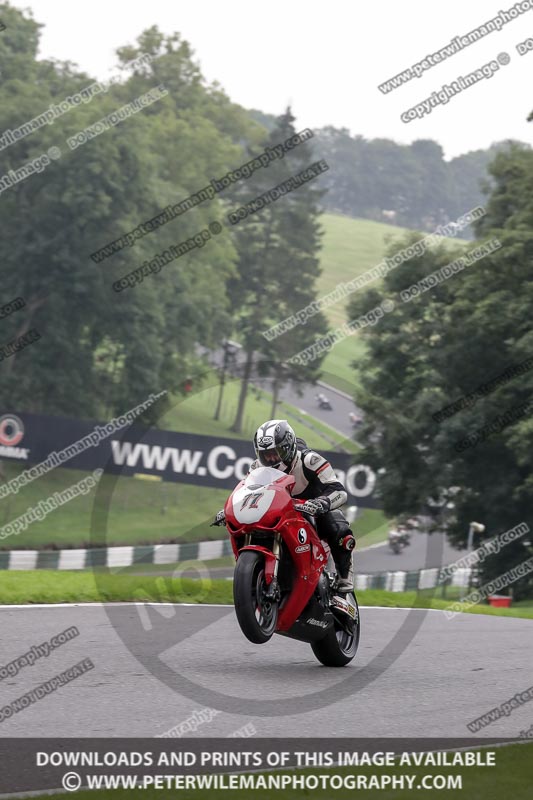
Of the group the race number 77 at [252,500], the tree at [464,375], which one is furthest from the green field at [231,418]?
the race number 77 at [252,500]

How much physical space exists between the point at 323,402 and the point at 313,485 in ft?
274

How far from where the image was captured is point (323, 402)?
92.6 m

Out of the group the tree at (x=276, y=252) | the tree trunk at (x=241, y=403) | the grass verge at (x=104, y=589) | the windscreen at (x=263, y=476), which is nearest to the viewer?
the windscreen at (x=263, y=476)

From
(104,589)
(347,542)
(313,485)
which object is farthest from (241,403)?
(313,485)

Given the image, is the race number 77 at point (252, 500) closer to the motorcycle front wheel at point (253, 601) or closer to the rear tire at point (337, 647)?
the motorcycle front wheel at point (253, 601)

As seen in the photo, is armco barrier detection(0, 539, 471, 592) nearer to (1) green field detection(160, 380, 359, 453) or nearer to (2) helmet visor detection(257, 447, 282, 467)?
(2) helmet visor detection(257, 447, 282, 467)

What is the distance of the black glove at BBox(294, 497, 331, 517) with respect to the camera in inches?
341

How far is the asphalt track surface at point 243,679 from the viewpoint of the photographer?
7.03 meters

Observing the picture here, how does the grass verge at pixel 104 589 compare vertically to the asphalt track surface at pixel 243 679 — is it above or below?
above

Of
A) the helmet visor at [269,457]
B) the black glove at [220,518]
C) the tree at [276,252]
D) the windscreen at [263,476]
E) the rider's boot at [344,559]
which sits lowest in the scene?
the rider's boot at [344,559]

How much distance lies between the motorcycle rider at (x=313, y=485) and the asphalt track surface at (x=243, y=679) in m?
0.86
